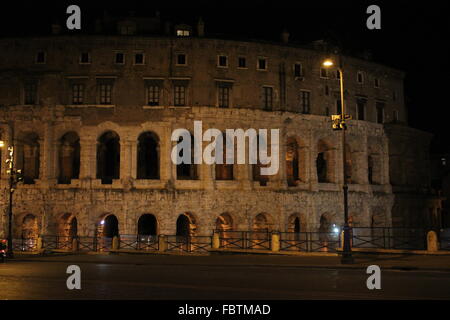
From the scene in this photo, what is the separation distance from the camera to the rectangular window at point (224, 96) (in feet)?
136

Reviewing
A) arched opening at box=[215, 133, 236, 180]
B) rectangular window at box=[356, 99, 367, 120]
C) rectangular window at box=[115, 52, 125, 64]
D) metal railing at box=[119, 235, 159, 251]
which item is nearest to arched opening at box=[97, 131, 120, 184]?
rectangular window at box=[115, 52, 125, 64]

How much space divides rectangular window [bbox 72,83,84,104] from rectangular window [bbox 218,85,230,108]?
1041 cm

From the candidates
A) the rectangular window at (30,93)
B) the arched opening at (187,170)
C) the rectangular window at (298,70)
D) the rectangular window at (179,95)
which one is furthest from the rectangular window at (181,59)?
A: the rectangular window at (30,93)

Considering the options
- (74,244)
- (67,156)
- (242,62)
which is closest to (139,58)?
(242,62)

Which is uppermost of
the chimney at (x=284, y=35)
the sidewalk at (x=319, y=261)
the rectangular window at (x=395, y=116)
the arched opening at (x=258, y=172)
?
the chimney at (x=284, y=35)

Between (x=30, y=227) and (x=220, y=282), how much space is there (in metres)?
31.2

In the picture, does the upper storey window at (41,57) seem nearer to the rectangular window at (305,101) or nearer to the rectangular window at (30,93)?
the rectangular window at (30,93)

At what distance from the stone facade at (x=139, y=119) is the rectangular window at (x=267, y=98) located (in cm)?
12

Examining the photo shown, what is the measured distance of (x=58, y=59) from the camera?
40.9 metres

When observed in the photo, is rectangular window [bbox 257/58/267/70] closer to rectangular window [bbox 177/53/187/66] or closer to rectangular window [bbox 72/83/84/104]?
rectangular window [bbox 177/53/187/66]

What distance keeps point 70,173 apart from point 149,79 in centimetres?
1002

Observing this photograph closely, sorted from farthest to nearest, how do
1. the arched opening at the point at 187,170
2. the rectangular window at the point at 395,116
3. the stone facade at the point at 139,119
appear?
the rectangular window at the point at 395,116, the arched opening at the point at 187,170, the stone facade at the point at 139,119
